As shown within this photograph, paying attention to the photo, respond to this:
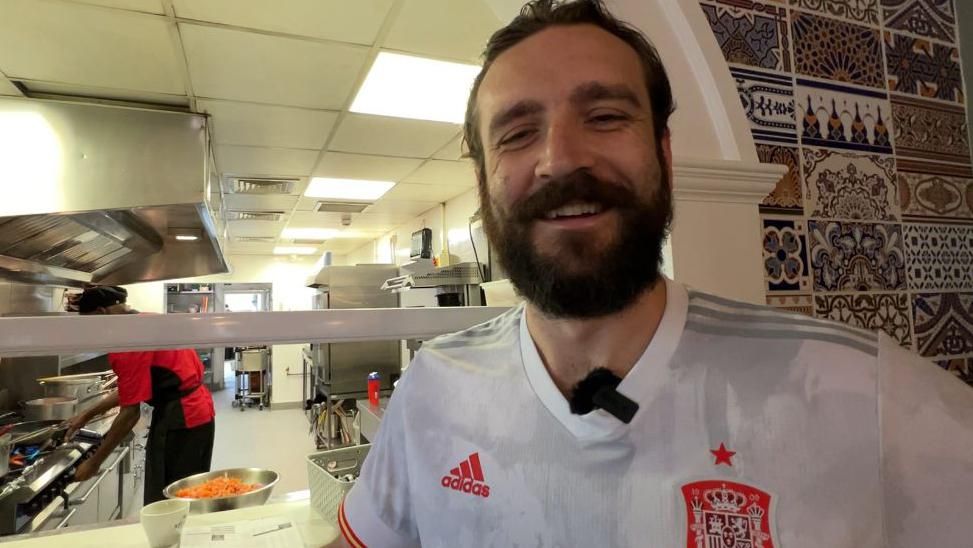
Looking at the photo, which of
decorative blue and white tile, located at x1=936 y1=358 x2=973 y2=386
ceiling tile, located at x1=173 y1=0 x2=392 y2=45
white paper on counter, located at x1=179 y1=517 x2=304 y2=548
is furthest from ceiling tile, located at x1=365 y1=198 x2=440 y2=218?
decorative blue and white tile, located at x1=936 y1=358 x2=973 y2=386

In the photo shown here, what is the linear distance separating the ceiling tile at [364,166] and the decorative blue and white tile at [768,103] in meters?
2.63

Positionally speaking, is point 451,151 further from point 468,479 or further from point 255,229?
point 255,229

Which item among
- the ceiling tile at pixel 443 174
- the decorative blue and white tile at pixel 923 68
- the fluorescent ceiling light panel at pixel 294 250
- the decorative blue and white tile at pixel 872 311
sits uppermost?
the ceiling tile at pixel 443 174

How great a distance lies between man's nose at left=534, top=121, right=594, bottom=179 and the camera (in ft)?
1.91

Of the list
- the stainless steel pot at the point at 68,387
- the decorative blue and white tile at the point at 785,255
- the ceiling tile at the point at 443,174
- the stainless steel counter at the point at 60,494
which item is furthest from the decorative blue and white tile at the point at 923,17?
the stainless steel pot at the point at 68,387

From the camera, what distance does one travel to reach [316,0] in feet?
5.30

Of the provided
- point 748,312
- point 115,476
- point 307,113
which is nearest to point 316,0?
point 307,113

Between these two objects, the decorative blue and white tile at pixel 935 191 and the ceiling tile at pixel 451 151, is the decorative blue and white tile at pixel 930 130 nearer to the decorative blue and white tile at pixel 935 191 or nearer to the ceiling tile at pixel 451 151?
the decorative blue and white tile at pixel 935 191

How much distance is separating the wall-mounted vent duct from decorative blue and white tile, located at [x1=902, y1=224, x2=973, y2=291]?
13.6ft

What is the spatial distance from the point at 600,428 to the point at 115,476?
3.76 metres

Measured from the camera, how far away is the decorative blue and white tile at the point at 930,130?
108 cm

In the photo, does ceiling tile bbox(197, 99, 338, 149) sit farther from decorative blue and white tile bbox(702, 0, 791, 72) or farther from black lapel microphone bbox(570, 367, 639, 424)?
black lapel microphone bbox(570, 367, 639, 424)

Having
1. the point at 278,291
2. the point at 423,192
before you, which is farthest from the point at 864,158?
the point at 278,291

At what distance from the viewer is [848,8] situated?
1.06 m
